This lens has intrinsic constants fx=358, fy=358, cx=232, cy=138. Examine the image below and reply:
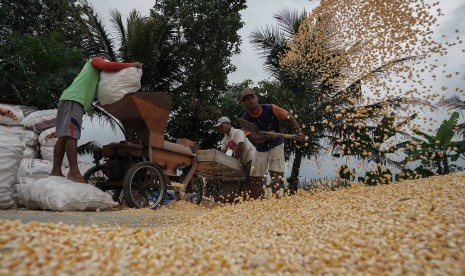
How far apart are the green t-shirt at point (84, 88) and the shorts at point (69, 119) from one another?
0.20 feet

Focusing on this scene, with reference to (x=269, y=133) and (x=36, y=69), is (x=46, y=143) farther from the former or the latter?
(x=36, y=69)

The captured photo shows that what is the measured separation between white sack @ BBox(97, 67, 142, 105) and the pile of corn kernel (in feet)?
7.99

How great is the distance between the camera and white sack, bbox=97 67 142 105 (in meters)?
3.87

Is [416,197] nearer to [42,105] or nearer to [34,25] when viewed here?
[42,105]

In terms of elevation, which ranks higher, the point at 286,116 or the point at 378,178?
the point at 286,116

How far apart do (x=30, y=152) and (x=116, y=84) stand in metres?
1.99

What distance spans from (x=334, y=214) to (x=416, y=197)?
63 centimetres

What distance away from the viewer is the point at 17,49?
24.7ft

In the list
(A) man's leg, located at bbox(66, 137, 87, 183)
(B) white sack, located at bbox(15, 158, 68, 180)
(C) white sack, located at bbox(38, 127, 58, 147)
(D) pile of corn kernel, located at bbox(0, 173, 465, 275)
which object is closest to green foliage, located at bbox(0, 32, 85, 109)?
(C) white sack, located at bbox(38, 127, 58, 147)

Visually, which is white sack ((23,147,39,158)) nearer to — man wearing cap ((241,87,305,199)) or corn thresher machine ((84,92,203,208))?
corn thresher machine ((84,92,203,208))

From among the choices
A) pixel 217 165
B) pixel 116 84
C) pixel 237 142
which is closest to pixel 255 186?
pixel 217 165

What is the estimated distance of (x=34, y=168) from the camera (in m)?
4.53

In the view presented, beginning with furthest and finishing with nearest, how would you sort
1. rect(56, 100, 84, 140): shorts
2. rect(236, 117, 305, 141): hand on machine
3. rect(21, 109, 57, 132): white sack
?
A: rect(21, 109, 57, 132): white sack < rect(236, 117, 305, 141): hand on machine < rect(56, 100, 84, 140): shorts

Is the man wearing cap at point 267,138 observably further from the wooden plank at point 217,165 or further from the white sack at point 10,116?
the white sack at point 10,116
